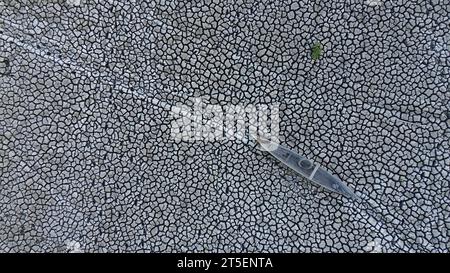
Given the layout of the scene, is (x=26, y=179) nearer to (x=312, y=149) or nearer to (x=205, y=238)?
(x=205, y=238)

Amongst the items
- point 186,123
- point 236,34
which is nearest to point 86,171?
point 186,123

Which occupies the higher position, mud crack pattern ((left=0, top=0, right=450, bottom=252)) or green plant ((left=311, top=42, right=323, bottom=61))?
green plant ((left=311, top=42, right=323, bottom=61))

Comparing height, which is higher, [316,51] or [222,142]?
[316,51]

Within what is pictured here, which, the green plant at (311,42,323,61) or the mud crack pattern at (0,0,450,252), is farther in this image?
the green plant at (311,42,323,61)

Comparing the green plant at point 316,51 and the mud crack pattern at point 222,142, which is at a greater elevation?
the green plant at point 316,51
